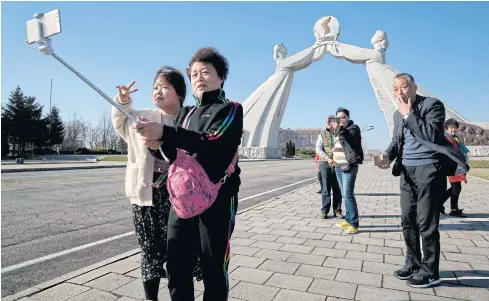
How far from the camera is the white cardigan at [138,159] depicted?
2.39m

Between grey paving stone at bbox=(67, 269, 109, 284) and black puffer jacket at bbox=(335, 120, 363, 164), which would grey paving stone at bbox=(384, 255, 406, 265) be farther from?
grey paving stone at bbox=(67, 269, 109, 284)

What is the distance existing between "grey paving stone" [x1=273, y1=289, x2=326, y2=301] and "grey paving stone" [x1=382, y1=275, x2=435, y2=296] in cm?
72

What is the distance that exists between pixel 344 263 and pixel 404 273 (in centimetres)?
60

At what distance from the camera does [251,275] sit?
3195mm

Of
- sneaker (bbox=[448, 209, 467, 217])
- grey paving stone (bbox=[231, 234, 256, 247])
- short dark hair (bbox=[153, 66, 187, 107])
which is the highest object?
short dark hair (bbox=[153, 66, 187, 107])

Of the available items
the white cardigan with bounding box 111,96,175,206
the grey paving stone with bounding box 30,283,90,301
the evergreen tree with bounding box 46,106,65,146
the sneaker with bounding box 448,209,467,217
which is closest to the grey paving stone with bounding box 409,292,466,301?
the white cardigan with bounding box 111,96,175,206

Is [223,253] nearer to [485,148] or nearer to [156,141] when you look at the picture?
[156,141]

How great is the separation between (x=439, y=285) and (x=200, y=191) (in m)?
2.55

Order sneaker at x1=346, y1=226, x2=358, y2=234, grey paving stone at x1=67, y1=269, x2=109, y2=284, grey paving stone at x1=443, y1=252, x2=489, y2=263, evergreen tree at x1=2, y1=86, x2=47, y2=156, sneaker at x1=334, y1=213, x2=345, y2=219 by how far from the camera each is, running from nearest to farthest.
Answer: grey paving stone at x1=67, y1=269, x2=109, y2=284
grey paving stone at x1=443, y1=252, x2=489, y2=263
sneaker at x1=346, y1=226, x2=358, y2=234
sneaker at x1=334, y1=213, x2=345, y2=219
evergreen tree at x1=2, y1=86, x2=47, y2=156

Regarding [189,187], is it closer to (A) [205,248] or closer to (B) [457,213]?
(A) [205,248]

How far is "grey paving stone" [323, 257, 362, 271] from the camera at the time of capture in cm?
343

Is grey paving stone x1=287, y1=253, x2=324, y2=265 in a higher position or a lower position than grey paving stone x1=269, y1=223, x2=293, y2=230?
higher

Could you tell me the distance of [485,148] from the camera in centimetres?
3312

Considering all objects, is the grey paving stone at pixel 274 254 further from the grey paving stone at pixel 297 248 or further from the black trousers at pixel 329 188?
the black trousers at pixel 329 188
